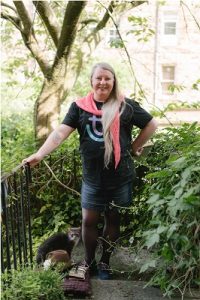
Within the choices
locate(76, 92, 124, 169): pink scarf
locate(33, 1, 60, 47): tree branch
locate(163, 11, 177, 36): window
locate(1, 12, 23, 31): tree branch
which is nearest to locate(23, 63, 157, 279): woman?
locate(76, 92, 124, 169): pink scarf

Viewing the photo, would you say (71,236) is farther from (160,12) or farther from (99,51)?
(160,12)

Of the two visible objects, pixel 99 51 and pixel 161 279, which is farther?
pixel 99 51

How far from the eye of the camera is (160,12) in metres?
18.9

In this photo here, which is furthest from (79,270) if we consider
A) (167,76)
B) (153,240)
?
(167,76)

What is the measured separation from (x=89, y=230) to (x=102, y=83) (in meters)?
1.29

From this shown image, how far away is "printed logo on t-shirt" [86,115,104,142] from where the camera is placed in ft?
10.9

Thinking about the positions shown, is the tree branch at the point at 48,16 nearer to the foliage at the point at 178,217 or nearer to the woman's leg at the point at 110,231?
the woman's leg at the point at 110,231

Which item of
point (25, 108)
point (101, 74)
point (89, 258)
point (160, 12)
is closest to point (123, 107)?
point (101, 74)

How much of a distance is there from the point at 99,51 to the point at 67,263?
51.6ft

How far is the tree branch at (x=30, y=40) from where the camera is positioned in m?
5.77

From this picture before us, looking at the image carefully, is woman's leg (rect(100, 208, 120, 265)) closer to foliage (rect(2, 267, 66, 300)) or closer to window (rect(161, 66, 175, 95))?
foliage (rect(2, 267, 66, 300))

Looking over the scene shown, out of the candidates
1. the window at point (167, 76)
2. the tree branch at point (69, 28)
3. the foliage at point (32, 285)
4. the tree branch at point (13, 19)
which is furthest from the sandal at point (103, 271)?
the window at point (167, 76)

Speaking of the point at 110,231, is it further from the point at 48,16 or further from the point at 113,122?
the point at 48,16

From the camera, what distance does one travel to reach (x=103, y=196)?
343 centimetres
